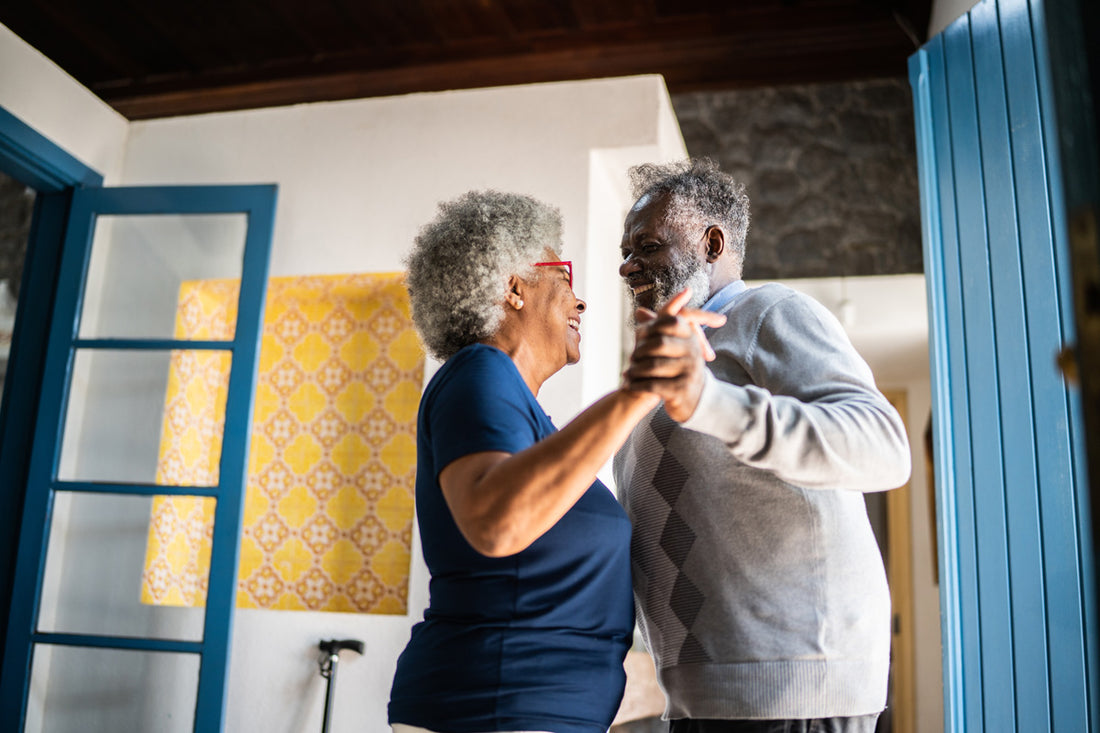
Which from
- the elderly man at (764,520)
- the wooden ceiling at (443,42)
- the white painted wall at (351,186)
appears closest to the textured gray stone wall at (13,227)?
the wooden ceiling at (443,42)

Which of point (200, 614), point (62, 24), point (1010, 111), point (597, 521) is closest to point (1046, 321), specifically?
point (1010, 111)

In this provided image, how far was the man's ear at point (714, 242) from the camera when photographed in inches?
64.2

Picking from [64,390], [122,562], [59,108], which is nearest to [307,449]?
[122,562]

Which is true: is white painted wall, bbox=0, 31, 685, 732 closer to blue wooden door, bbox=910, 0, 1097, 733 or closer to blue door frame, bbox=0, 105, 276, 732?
blue door frame, bbox=0, 105, 276, 732

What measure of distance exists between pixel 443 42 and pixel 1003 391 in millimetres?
2502

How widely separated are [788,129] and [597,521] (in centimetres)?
367

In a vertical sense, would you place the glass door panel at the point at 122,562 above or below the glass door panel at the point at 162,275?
below

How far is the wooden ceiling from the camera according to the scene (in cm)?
327

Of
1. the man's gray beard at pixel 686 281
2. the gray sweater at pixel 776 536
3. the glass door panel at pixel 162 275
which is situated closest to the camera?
the gray sweater at pixel 776 536

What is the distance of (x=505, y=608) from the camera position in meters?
1.16

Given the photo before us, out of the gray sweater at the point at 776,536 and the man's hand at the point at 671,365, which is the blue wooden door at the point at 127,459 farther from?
the man's hand at the point at 671,365

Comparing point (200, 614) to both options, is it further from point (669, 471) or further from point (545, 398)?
point (669, 471)

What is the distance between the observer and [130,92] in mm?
3744

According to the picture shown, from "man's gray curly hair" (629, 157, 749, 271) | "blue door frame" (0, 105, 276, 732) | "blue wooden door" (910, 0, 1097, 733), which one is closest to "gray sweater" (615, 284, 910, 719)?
"man's gray curly hair" (629, 157, 749, 271)
